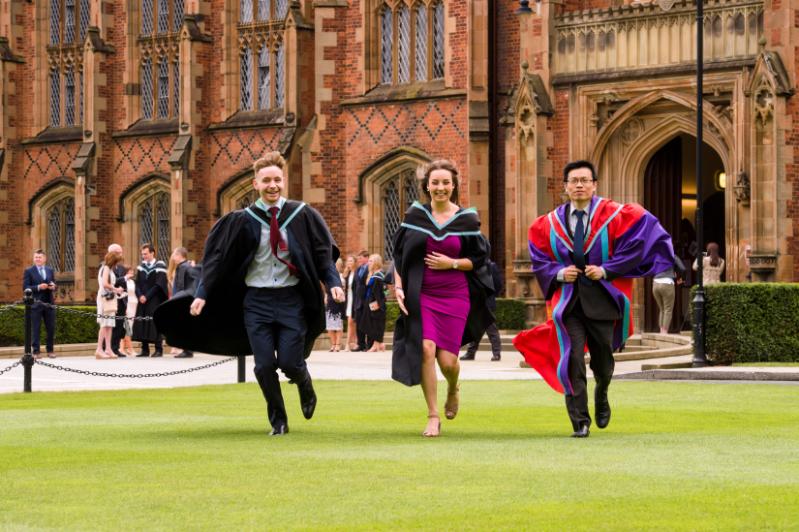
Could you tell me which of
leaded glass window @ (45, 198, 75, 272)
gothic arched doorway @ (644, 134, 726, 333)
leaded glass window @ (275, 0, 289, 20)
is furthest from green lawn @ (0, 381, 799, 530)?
leaded glass window @ (45, 198, 75, 272)

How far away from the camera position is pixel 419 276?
36.0ft

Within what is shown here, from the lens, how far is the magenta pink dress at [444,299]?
1097cm

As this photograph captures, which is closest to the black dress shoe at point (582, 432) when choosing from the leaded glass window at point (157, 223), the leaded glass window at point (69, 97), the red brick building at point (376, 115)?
the red brick building at point (376, 115)

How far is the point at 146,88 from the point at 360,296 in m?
13.7

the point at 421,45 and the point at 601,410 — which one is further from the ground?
the point at 421,45

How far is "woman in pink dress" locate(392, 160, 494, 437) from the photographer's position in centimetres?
1091

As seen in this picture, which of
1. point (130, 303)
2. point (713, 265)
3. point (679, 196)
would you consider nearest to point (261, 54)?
point (679, 196)

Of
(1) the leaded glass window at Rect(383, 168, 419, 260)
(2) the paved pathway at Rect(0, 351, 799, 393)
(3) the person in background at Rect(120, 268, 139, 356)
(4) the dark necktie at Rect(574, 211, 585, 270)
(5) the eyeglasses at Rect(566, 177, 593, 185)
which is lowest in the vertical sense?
(2) the paved pathway at Rect(0, 351, 799, 393)

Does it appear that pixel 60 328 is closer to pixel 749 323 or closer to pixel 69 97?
pixel 69 97

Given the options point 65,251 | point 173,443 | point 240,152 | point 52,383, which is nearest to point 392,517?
point 173,443

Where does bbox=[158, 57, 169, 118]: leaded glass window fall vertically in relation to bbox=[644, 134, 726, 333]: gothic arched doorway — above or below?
above

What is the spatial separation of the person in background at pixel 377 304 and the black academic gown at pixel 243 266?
13.9 m

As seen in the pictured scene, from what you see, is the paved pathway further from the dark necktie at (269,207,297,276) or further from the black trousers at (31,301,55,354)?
the dark necktie at (269,207,297,276)

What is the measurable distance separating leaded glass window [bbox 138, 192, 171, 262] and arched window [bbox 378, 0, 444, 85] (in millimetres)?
7501
